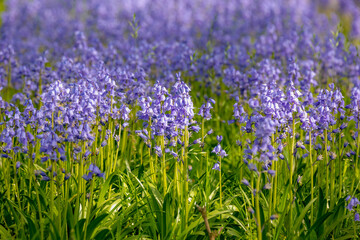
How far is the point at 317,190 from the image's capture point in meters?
4.88

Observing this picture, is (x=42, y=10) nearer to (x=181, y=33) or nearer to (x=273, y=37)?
(x=181, y=33)

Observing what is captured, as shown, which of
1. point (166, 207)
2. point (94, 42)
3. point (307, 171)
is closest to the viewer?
point (166, 207)

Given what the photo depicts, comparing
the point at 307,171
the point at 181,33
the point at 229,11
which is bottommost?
the point at 307,171

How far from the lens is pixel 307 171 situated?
19.5 ft

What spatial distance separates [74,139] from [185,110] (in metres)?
1.12

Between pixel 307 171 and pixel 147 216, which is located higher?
pixel 307 171

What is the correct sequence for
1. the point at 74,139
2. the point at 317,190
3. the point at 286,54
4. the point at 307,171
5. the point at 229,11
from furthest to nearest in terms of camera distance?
the point at 229,11 → the point at 286,54 → the point at 307,171 → the point at 317,190 → the point at 74,139

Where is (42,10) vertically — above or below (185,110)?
above

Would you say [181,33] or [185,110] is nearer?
[185,110]

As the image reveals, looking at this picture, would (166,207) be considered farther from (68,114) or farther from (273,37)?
(273,37)

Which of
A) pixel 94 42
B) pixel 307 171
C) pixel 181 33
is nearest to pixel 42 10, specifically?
pixel 181 33

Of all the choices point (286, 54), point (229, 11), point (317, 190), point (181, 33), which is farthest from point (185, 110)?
point (229, 11)

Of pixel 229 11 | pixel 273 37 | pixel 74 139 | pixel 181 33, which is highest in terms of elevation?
pixel 229 11

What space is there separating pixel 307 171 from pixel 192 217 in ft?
7.44
